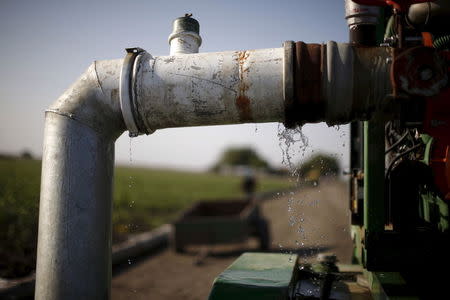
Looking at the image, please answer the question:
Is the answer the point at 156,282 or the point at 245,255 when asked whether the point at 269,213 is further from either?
the point at 245,255

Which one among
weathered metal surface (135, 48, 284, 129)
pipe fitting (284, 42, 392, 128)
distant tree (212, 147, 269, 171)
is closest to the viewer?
pipe fitting (284, 42, 392, 128)

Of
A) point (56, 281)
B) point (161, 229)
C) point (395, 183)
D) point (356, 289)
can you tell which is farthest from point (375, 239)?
point (161, 229)

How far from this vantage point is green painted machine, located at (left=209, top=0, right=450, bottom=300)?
1725 millimetres

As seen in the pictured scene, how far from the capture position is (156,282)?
5453mm

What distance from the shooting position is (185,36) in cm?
231

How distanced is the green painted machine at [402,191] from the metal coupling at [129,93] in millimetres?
1016

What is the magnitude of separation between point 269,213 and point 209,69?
13.2 metres

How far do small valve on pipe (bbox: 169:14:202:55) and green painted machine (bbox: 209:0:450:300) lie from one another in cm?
95

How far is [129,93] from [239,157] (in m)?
96.4

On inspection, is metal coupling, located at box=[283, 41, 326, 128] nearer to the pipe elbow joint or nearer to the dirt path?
the pipe elbow joint

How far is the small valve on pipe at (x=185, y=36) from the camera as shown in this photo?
2277 millimetres

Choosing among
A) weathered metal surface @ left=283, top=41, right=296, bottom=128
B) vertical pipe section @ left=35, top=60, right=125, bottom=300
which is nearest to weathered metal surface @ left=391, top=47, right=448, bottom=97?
weathered metal surface @ left=283, top=41, right=296, bottom=128

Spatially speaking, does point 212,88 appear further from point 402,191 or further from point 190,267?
point 190,267

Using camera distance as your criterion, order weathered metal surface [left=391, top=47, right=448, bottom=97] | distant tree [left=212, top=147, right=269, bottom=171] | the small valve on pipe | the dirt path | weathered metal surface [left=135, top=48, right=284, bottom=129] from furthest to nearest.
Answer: distant tree [left=212, top=147, right=269, bottom=171], the dirt path, the small valve on pipe, weathered metal surface [left=135, top=48, right=284, bottom=129], weathered metal surface [left=391, top=47, right=448, bottom=97]
